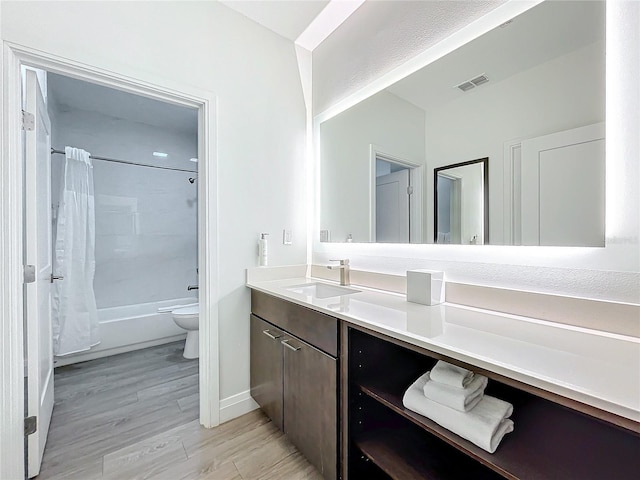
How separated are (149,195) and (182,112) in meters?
1.09

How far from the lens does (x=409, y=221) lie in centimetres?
163

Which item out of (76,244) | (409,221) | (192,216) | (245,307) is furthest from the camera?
(192,216)

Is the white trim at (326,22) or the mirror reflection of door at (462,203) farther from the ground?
the white trim at (326,22)

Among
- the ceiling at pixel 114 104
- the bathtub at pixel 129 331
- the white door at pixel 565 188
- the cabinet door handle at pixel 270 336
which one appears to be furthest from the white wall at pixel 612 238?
the bathtub at pixel 129 331

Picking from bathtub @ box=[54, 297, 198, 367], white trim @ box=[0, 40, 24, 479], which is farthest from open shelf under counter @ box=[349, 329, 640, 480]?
bathtub @ box=[54, 297, 198, 367]

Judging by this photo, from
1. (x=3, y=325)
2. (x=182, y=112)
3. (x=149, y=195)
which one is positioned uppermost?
(x=182, y=112)

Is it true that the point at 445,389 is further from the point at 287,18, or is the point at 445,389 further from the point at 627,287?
the point at 287,18

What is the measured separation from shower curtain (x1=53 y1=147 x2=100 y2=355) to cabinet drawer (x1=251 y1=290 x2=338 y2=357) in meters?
1.92

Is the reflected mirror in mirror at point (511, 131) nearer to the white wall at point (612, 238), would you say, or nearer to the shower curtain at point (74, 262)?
the white wall at point (612, 238)

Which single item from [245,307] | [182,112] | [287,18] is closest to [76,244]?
[182,112]

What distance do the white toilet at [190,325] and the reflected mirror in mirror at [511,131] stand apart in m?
1.82

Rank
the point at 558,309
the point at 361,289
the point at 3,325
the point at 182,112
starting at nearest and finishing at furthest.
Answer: the point at 558,309 → the point at 3,325 → the point at 361,289 → the point at 182,112

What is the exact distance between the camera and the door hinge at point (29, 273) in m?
1.32

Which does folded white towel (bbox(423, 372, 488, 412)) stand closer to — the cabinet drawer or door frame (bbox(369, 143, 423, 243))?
the cabinet drawer
